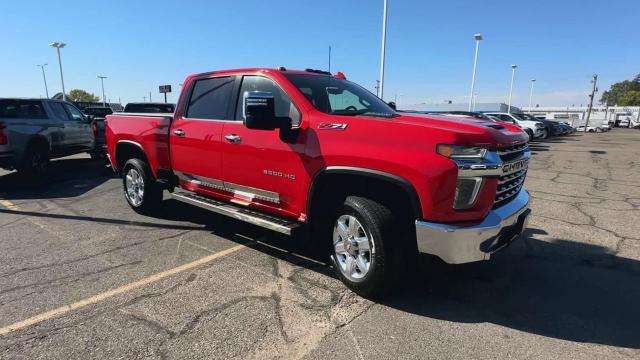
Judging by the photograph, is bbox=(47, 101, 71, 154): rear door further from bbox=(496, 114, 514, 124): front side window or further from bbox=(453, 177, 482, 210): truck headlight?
bbox=(496, 114, 514, 124): front side window

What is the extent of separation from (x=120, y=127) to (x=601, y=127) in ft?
201

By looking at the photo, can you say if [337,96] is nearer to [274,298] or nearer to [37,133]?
[274,298]

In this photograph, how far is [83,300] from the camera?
3.52 meters

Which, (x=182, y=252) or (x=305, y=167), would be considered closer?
(x=305, y=167)

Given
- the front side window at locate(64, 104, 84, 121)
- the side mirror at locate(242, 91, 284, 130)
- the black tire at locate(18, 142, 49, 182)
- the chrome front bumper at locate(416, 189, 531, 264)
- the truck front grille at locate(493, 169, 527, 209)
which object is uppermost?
the side mirror at locate(242, 91, 284, 130)

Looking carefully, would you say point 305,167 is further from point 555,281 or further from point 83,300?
point 555,281

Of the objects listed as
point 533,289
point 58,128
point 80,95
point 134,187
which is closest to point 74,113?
point 58,128

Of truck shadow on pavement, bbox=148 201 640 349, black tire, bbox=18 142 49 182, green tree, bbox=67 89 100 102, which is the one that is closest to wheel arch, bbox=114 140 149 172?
truck shadow on pavement, bbox=148 201 640 349

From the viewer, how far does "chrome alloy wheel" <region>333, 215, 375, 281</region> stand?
11.6 feet

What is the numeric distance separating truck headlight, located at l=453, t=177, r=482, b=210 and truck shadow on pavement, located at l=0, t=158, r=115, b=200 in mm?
7133

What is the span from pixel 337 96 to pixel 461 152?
5.78ft

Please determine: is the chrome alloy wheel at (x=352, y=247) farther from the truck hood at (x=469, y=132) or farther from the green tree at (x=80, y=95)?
the green tree at (x=80, y=95)

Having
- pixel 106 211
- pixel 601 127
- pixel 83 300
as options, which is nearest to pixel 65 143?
pixel 106 211

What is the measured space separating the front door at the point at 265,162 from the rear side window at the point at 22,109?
257 inches
